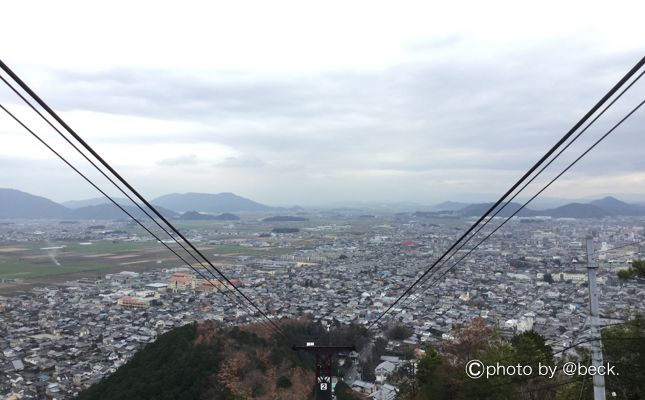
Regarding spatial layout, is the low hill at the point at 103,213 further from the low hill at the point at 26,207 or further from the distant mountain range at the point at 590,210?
the distant mountain range at the point at 590,210

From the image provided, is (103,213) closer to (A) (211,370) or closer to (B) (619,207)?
(A) (211,370)

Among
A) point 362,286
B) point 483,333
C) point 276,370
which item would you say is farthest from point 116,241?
point 483,333

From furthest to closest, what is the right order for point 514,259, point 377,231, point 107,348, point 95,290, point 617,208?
1. point 617,208
2. point 377,231
3. point 514,259
4. point 95,290
5. point 107,348

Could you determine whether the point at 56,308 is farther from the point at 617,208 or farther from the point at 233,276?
the point at 617,208

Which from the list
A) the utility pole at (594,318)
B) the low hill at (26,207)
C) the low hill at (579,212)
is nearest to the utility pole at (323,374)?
the utility pole at (594,318)

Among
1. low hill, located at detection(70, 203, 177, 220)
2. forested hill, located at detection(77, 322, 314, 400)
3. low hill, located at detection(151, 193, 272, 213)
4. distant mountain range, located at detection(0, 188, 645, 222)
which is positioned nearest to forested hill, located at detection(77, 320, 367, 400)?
forested hill, located at detection(77, 322, 314, 400)

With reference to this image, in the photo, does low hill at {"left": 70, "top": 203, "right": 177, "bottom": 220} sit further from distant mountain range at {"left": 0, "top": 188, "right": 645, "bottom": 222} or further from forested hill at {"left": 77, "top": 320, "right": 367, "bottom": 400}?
forested hill at {"left": 77, "top": 320, "right": 367, "bottom": 400}
